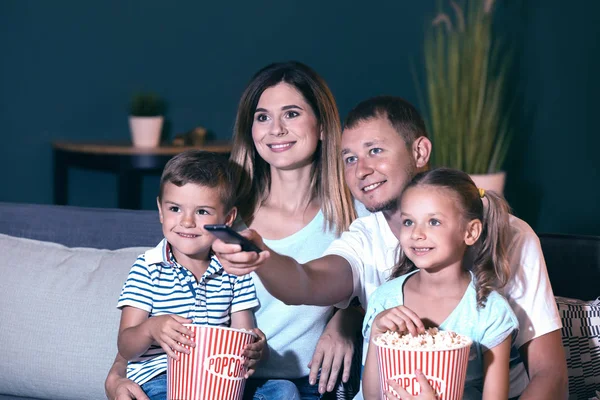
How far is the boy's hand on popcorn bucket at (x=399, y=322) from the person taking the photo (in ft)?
5.11

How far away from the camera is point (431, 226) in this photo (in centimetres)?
169

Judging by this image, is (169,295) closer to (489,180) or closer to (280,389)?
(280,389)

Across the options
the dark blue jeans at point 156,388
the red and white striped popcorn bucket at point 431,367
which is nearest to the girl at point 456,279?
the red and white striped popcorn bucket at point 431,367

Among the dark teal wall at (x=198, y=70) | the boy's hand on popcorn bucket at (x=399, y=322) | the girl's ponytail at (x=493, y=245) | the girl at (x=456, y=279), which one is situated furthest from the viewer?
the dark teal wall at (x=198, y=70)

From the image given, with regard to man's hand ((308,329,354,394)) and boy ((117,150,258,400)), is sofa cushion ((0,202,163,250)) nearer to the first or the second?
boy ((117,150,258,400))

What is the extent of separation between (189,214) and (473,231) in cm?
67

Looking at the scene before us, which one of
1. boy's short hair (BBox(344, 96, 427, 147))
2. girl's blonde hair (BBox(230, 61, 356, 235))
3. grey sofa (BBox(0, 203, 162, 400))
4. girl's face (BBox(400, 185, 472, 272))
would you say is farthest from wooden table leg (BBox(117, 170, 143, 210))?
girl's face (BBox(400, 185, 472, 272))

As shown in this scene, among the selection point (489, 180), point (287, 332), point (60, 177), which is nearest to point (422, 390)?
point (287, 332)

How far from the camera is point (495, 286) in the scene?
177 cm

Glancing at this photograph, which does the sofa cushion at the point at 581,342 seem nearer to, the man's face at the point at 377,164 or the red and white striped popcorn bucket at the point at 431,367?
the man's face at the point at 377,164

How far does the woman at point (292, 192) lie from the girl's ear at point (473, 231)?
0.47 meters

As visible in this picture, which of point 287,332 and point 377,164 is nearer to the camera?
point 377,164

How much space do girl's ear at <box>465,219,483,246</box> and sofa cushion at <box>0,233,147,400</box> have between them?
1.00 meters

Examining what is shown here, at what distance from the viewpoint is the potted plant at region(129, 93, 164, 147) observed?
190 inches
